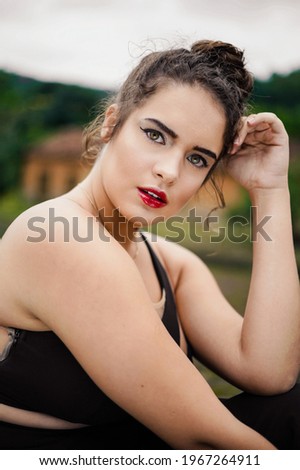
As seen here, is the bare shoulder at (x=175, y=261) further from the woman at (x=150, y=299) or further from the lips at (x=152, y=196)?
the lips at (x=152, y=196)

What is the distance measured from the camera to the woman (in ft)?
A: 3.81

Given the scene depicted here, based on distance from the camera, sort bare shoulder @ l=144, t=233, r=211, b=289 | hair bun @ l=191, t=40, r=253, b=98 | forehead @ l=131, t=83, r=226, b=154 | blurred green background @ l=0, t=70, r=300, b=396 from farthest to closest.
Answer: blurred green background @ l=0, t=70, r=300, b=396
bare shoulder @ l=144, t=233, r=211, b=289
hair bun @ l=191, t=40, r=253, b=98
forehead @ l=131, t=83, r=226, b=154

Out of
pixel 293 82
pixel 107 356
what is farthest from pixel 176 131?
pixel 293 82

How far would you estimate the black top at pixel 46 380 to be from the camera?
4.02ft

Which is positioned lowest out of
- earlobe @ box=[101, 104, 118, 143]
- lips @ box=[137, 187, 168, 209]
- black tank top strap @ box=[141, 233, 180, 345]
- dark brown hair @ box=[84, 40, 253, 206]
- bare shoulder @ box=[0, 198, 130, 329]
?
black tank top strap @ box=[141, 233, 180, 345]

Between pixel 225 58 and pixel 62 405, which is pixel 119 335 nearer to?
pixel 62 405

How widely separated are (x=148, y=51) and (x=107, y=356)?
998 millimetres

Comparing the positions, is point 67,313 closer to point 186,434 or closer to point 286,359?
point 186,434

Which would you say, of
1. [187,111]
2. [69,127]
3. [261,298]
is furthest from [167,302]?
[69,127]

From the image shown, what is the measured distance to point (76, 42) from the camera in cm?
309

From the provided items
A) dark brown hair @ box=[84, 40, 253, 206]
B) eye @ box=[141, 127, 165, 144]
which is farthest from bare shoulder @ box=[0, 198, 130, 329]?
dark brown hair @ box=[84, 40, 253, 206]

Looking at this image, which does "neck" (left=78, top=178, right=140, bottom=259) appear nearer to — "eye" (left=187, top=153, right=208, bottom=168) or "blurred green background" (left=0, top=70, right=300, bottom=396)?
"eye" (left=187, top=153, right=208, bottom=168)

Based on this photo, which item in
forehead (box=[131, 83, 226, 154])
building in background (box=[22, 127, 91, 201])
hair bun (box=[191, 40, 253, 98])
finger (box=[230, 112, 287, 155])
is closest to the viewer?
forehead (box=[131, 83, 226, 154])

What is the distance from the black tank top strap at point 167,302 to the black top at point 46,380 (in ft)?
1.12
